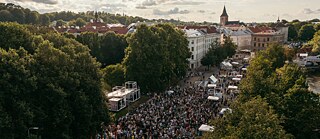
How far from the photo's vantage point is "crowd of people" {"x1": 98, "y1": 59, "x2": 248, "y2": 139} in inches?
1026

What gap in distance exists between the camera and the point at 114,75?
42.8 metres

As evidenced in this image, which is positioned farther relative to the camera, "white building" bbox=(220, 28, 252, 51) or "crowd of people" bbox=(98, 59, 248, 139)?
"white building" bbox=(220, 28, 252, 51)

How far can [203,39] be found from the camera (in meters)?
78.1

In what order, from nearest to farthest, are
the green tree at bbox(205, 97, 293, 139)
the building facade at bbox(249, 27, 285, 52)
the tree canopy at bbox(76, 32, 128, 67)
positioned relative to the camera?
the green tree at bbox(205, 97, 293, 139), the tree canopy at bbox(76, 32, 128, 67), the building facade at bbox(249, 27, 285, 52)

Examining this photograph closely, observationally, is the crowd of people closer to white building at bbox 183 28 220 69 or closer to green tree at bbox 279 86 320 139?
green tree at bbox 279 86 320 139

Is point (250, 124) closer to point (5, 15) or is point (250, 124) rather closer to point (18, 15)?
point (5, 15)

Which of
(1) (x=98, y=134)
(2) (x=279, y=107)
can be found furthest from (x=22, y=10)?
(2) (x=279, y=107)

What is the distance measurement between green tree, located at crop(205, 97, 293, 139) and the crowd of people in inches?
287

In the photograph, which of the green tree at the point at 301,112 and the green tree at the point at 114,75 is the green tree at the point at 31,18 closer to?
the green tree at the point at 114,75

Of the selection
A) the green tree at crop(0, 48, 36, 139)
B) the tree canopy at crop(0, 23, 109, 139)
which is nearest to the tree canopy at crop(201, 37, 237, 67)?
the tree canopy at crop(0, 23, 109, 139)

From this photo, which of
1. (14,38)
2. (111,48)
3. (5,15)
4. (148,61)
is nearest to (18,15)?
(5,15)

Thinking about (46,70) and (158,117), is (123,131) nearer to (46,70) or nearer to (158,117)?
(158,117)

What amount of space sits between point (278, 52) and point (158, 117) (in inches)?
1382

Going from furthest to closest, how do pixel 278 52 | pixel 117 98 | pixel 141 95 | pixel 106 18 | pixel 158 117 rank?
pixel 106 18
pixel 278 52
pixel 141 95
pixel 117 98
pixel 158 117
